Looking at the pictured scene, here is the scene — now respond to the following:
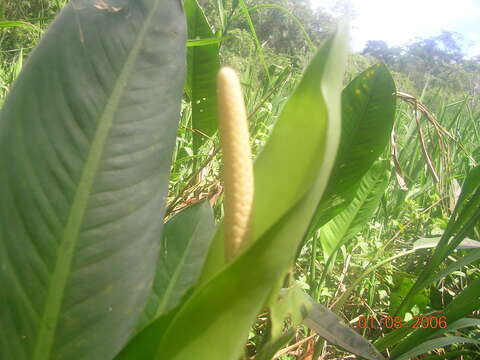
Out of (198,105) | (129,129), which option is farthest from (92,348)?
(198,105)

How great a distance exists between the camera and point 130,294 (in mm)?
299

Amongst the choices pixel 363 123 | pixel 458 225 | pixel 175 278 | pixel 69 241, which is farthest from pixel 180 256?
pixel 458 225

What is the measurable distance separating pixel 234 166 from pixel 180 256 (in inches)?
8.6

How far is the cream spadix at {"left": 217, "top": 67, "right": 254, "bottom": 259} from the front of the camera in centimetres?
25

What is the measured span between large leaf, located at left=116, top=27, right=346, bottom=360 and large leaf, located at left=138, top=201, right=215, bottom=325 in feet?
0.58

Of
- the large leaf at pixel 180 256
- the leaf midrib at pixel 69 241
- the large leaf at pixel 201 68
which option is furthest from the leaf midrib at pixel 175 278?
the large leaf at pixel 201 68

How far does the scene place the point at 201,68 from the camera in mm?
713

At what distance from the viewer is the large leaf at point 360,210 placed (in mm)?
780

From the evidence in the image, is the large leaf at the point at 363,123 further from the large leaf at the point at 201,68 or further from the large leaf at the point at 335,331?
the large leaf at the point at 201,68

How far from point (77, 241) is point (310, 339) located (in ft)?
1.62

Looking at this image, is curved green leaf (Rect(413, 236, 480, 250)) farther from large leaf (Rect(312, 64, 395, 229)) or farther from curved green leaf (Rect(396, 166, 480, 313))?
large leaf (Rect(312, 64, 395, 229))

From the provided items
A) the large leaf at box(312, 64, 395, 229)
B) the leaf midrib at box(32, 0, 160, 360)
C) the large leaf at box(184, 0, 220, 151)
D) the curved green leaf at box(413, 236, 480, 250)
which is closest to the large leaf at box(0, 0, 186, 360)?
the leaf midrib at box(32, 0, 160, 360)

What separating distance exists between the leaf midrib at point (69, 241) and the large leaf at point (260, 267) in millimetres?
98
